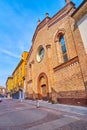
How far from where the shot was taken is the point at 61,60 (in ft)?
42.2

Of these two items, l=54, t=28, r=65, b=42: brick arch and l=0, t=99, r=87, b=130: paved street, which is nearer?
l=0, t=99, r=87, b=130: paved street

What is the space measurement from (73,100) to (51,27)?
10.2m

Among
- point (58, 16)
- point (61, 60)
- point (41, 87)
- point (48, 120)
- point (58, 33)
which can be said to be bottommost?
point (48, 120)

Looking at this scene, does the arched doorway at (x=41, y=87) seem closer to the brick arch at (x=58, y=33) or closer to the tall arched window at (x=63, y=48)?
the tall arched window at (x=63, y=48)

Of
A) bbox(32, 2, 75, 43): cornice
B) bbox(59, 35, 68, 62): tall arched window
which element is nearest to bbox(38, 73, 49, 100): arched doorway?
bbox(59, 35, 68, 62): tall arched window

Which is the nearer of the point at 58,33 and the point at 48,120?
the point at 48,120

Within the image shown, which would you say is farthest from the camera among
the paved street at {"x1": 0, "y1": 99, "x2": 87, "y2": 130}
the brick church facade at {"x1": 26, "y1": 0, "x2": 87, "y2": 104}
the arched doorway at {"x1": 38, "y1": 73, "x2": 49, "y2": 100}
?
the arched doorway at {"x1": 38, "y1": 73, "x2": 49, "y2": 100}

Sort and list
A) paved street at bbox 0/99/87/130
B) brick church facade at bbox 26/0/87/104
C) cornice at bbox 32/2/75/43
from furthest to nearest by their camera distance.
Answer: cornice at bbox 32/2/75/43
brick church facade at bbox 26/0/87/104
paved street at bbox 0/99/87/130

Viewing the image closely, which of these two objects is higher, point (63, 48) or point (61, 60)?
point (63, 48)

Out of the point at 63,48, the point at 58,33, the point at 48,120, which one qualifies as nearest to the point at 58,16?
the point at 58,33

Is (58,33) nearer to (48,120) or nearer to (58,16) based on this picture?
(58,16)

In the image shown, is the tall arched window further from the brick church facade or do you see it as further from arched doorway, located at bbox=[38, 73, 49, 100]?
arched doorway, located at bbox=[38, 73, 49, 100]

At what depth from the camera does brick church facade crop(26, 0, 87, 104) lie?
945cm

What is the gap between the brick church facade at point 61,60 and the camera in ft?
31.0
